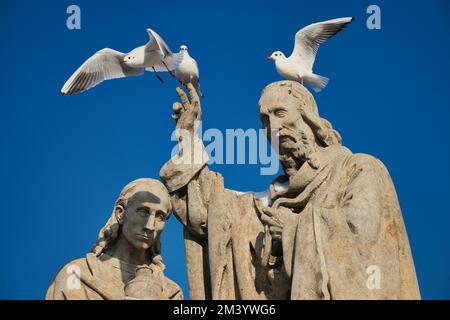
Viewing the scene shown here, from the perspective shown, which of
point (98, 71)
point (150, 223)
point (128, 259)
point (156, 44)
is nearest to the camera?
point (150, 223)

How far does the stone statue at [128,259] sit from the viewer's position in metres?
12.5

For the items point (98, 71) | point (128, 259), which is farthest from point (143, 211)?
point (98, 71)

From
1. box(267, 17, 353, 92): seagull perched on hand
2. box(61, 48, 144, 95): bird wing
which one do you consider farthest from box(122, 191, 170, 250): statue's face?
box(267, 17, 353, 92): seagull perched on hand

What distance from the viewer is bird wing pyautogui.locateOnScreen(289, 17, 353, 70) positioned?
18531 millimetres

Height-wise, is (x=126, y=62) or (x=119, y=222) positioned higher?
(x=126, y=62)

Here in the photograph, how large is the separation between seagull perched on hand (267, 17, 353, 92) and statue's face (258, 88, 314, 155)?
3.96 m

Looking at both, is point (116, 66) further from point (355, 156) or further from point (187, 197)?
point (355, 156)

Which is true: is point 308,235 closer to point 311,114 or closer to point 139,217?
Result: point 139,217

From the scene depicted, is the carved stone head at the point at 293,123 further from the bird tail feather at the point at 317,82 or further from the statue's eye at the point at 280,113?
the bird tail feather at the point at 317,82

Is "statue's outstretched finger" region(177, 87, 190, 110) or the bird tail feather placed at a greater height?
the bird tail feather

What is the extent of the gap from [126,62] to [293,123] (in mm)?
3690

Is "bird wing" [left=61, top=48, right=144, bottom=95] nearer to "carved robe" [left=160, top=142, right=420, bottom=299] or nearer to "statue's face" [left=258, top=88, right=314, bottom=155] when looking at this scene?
"carved robe" [left=160, top=142, right=420, bottom=299]

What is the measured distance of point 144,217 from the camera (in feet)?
42.5
